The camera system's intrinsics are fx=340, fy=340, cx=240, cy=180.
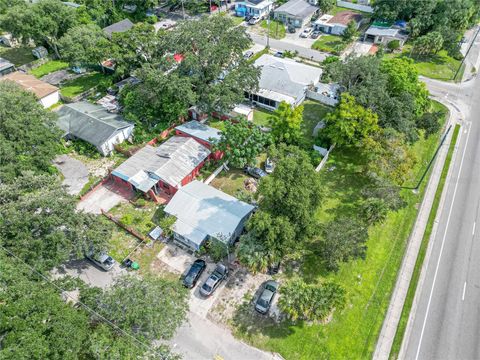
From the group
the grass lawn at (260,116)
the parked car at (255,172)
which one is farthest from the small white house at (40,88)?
the parked car at (255,172)

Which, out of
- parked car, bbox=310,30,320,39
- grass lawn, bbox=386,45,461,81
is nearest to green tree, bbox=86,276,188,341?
grass lawn, bbox=386,45,461,81

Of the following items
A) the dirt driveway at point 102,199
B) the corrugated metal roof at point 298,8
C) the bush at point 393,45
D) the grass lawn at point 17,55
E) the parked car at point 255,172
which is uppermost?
the corrugated metal roof at point 298,8

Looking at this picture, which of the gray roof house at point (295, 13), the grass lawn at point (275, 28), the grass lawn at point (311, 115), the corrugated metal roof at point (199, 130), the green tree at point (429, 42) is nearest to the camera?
the corrugated metal roof at point (199, 130)

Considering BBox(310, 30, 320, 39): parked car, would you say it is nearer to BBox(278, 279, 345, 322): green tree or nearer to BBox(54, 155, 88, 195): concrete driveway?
BBox(54, 155, 88, 195): concrete driveway

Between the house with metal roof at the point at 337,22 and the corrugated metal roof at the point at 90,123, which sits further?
the house with metal roof at the point at 337,22

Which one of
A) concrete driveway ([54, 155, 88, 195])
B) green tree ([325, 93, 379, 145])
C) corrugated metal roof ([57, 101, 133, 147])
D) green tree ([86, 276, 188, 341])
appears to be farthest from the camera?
corrugated metal roof ([57, 101, 133, 147])

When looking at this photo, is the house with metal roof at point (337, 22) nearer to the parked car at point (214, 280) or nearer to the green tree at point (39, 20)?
the green tree at point (39, 20)

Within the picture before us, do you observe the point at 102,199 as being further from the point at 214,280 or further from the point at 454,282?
the point at 454,282
